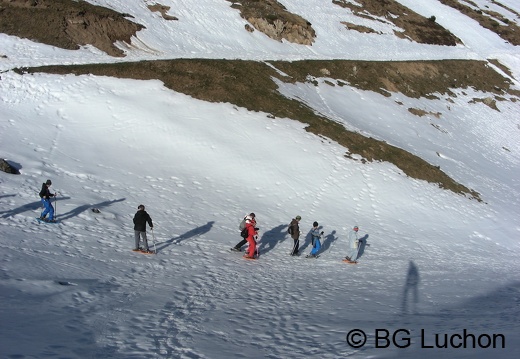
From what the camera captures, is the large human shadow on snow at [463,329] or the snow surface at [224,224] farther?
the snow surface at [224,224]

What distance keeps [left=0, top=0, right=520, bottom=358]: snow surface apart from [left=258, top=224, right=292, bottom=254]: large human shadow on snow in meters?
0.13

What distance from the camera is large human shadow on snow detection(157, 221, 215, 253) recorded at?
16094 millimetres

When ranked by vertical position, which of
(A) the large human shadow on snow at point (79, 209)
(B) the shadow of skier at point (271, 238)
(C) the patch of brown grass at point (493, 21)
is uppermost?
(C) the patch of brown grass at point (493, 21)

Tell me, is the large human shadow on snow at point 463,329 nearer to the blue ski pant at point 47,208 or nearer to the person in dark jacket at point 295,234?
the person in dark jacket at point 295,234

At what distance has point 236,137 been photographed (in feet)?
91.2

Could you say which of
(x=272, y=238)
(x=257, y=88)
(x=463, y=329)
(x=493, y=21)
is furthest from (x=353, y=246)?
(x=493, y=21)

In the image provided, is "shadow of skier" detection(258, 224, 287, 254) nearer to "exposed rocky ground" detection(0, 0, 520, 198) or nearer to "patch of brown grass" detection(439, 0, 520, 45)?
"exposed rocky ground" detection(0, 0, 520, 198)

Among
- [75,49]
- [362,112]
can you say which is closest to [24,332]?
[75,49]

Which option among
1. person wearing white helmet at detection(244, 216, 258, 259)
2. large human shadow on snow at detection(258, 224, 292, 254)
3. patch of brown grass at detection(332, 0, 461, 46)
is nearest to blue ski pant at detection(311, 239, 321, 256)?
large human shadow on snow at detection(258, 224, 292, 254)

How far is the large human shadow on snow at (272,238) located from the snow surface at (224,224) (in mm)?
134

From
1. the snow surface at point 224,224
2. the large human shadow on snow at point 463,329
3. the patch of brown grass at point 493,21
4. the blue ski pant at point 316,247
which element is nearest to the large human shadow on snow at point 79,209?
the snow surface at point 224,224

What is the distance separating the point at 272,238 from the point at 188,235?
3.82m

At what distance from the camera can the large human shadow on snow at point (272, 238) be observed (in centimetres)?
1840

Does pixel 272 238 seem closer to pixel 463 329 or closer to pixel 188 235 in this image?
pixel 188 235
